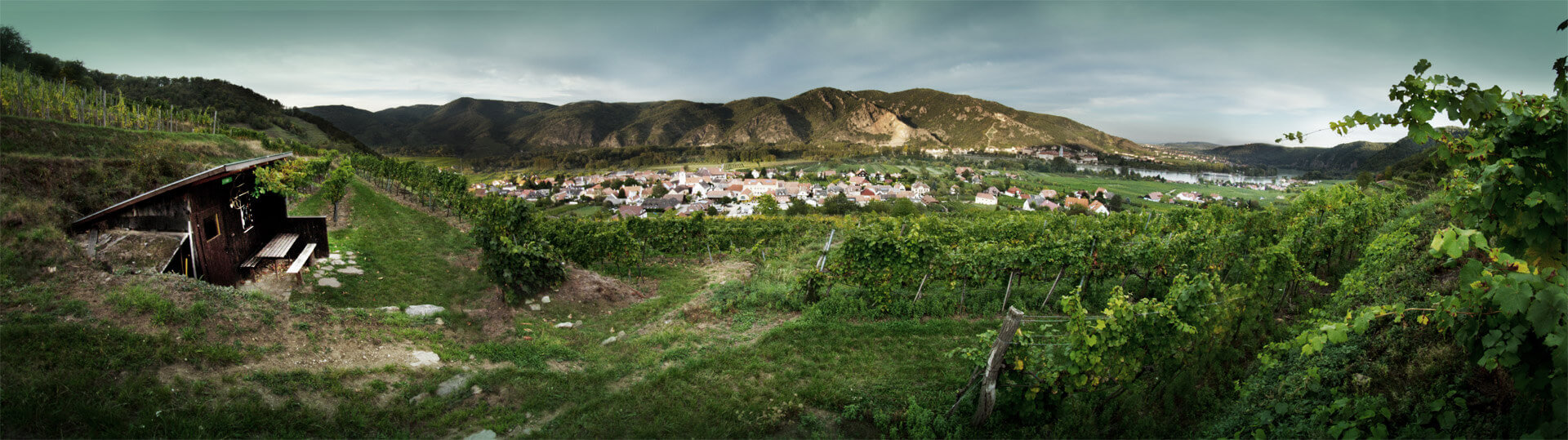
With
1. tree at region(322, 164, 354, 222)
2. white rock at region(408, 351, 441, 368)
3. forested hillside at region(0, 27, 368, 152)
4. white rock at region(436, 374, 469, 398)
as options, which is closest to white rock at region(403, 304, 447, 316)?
white rock at region(408, 351, 441, 368)

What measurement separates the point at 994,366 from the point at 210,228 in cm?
1125

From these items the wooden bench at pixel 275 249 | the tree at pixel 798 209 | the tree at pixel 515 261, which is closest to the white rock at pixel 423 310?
the tree at pixel 515 261

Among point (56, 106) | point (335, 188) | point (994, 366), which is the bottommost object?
point (994, 366)

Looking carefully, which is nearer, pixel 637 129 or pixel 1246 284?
pixel 1246 284

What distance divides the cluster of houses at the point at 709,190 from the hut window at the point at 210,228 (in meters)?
49.4

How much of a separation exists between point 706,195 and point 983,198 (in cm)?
4109

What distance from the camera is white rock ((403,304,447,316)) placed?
790 cm

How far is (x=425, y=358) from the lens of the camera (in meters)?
6.28

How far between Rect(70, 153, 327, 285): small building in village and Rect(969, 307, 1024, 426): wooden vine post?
32.6 ft

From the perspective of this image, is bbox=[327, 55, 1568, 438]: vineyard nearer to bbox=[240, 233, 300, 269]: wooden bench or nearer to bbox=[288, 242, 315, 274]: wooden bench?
bbox=[288, 242, 315, 274]: wooden bench

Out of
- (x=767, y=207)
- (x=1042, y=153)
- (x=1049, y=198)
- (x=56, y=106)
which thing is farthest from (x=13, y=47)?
(x=1042, y=153)

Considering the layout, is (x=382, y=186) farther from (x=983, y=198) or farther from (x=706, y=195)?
(x=983, y=198)

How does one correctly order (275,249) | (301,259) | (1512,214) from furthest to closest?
(275,249), (301,259), (1512,214)

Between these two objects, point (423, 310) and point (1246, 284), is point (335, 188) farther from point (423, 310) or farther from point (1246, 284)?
point (1246, 284)
